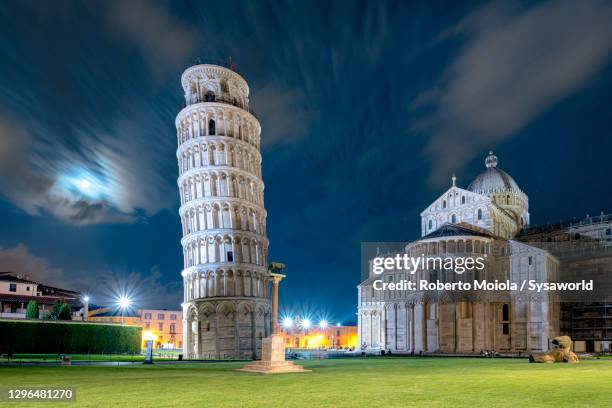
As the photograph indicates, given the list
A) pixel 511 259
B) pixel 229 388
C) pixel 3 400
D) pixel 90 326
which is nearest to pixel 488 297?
pixel 511 259

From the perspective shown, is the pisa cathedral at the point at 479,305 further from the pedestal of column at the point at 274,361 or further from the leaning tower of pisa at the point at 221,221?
the pedestal of column at the point at 274,361

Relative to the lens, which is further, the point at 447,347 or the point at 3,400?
the point at 447,347

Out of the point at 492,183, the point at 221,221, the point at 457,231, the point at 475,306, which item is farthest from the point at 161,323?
the point at 475,306

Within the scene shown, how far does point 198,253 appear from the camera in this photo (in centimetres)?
6184

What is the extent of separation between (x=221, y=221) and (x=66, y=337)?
762 inches

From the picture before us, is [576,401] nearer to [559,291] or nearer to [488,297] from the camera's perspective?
[488,297]

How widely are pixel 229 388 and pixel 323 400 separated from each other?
14.9 feet

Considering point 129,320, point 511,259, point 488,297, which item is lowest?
point 129,320

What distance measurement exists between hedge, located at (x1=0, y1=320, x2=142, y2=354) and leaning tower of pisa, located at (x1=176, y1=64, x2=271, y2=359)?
691 cm

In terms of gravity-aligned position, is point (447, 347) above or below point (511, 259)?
below

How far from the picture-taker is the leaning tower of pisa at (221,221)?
194ft

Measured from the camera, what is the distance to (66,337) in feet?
173

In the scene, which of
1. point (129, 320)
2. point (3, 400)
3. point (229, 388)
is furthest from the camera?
point (129, 320)

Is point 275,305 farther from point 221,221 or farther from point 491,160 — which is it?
point 491,160
